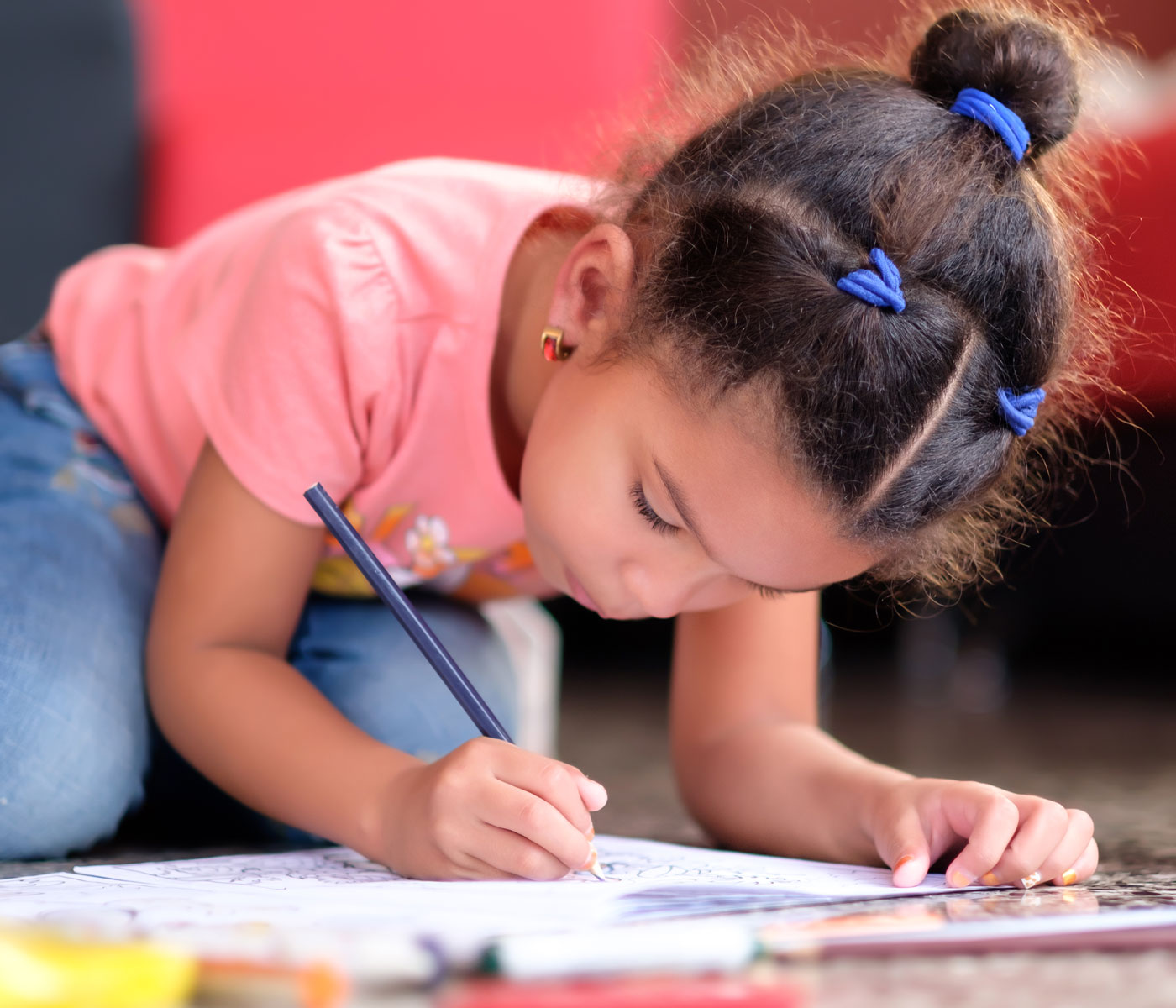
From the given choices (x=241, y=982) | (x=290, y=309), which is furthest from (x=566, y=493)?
(x=241, y=982)

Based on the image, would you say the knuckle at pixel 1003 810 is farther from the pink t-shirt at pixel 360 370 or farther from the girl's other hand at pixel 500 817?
the pink t-shirt at pixel 360 370

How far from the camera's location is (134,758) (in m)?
0.72

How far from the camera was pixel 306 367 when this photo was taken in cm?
69

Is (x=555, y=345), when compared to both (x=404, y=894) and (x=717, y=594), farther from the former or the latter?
(x=404, y=894)

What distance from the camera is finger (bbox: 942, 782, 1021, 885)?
1.79 feet

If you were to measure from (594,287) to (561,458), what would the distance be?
0.30 ft

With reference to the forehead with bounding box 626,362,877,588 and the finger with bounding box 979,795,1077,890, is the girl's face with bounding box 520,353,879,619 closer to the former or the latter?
the forehead with bounding box 626,362,877,588

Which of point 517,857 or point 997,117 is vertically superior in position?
point 997,117

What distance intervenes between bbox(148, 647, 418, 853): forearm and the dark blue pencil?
4 centimetres

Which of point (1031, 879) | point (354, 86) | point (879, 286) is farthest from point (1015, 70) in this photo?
point (354, 86)

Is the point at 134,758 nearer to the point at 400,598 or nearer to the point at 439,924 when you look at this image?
the point at 400,598

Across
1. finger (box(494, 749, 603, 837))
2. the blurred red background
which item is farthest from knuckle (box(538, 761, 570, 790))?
the blurred red background

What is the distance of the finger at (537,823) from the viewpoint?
0.51 meters

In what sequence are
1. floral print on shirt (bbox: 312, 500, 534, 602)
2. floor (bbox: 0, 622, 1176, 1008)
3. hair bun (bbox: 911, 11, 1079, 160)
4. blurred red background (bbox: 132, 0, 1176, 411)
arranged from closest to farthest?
floor (bbox: 0, 622, 1176, 1008) → hair bun (bbox: 911, 11, 1079, 160) → floral print on shirt (bbox: 312, 500, 534, 602) → blurred red background (bbox: 132, 0, 1176, 411)
